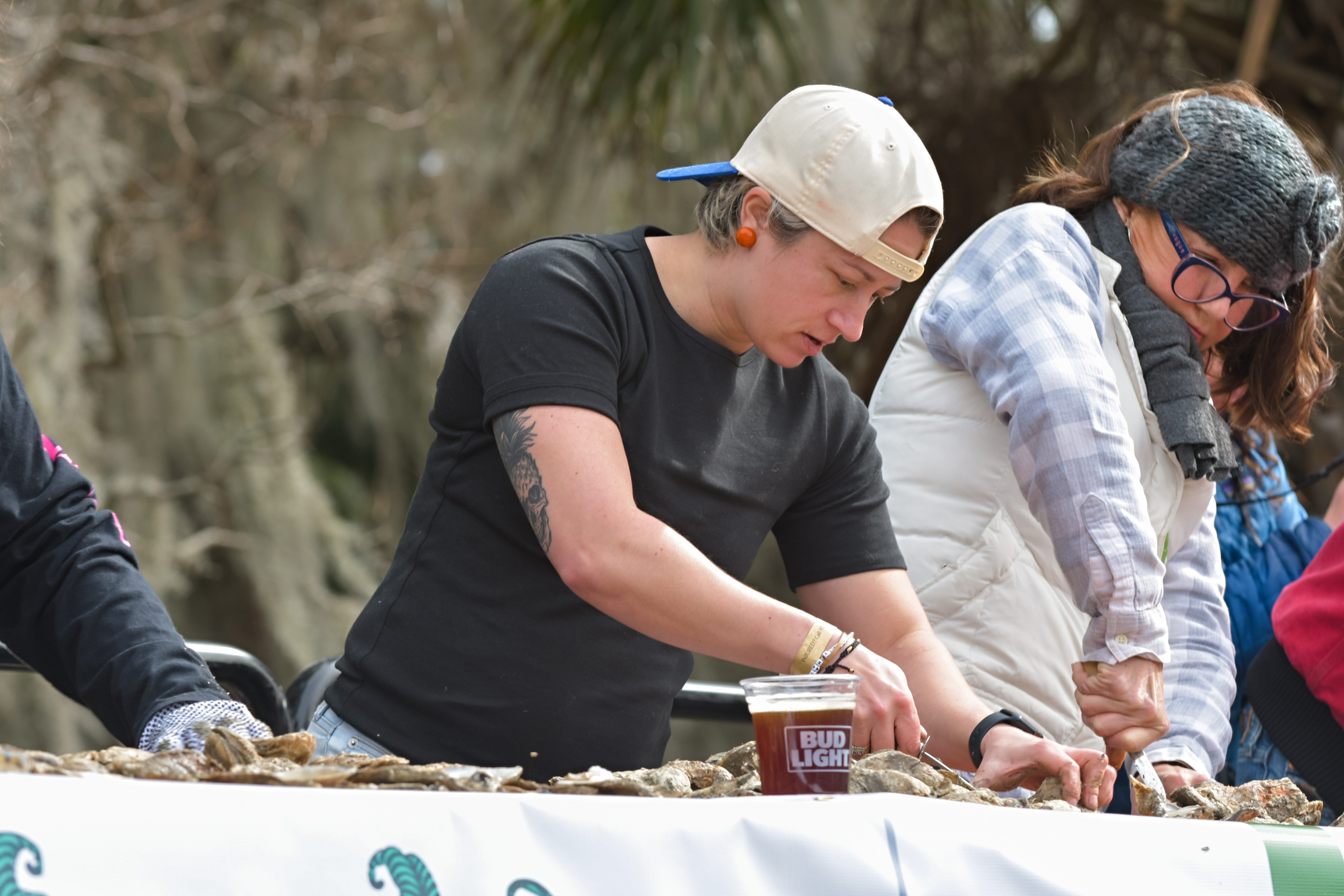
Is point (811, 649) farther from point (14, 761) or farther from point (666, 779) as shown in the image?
point (14, 761)

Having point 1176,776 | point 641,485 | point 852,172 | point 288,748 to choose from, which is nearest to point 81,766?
point 288,748

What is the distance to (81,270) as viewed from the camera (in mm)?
3592

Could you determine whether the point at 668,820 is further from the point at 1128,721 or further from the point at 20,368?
the point at 20,368

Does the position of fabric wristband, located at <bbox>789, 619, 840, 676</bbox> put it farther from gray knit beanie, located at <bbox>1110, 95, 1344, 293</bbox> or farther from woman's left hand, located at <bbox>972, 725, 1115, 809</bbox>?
gray knit beanie, located at <bbox>1110, 95, 1344, 293</bbox>

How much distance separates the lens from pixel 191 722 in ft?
3.59

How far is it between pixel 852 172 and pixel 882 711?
51cm

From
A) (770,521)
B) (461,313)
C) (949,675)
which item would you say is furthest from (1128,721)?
(461,313)

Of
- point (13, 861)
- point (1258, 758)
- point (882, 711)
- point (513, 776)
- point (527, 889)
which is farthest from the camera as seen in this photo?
point (1258, 758)

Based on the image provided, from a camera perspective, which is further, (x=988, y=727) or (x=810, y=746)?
(x=988, y=727)

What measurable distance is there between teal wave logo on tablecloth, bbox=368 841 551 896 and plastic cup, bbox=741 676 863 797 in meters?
0.28

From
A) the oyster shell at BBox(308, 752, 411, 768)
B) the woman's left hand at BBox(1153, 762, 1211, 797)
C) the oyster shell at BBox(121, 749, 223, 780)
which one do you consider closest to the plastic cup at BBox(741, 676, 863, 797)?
the oyster shell at BBox(308, 752, 411, 768)

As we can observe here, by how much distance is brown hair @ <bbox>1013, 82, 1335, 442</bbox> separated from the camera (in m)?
1.77

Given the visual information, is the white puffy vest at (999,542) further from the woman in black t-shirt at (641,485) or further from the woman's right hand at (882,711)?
the woman's right hand at (882,711)

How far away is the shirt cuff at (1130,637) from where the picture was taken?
57.5 inches
